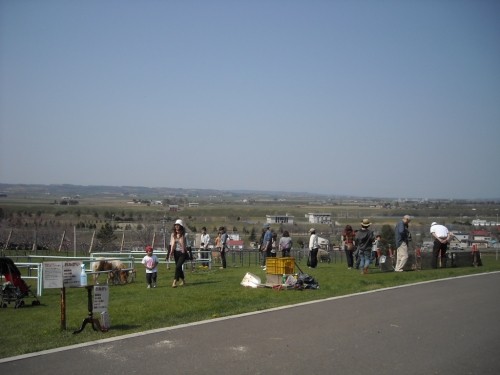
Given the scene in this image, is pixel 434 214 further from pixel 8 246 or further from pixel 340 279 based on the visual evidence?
pixel 340 279

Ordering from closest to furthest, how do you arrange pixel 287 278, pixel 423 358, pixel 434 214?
pixel 423 358 → pixel 287 278 → pixel 434 214

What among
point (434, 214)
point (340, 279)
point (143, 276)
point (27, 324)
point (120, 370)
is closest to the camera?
point (120, 370)

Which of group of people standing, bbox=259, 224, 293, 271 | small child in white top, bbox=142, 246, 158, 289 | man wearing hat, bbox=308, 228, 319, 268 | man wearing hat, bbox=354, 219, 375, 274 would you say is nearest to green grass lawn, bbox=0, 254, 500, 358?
small child in white top, bbox=142, 246, 158, 289

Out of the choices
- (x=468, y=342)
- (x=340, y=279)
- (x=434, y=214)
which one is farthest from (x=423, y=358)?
(x=434, y=214)

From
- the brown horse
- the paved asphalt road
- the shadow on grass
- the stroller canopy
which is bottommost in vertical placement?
the brown horse

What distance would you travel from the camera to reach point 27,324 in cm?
1039

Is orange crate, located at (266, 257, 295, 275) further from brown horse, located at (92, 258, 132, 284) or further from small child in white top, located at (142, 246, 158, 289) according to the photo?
brown horse, located at (92, 258, 132, 284)

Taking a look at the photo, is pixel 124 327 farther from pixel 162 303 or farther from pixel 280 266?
pixel 280 266

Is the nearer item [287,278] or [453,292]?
[453,292]

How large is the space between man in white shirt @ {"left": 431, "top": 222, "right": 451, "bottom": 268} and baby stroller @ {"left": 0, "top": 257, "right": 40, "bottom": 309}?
1257 cm

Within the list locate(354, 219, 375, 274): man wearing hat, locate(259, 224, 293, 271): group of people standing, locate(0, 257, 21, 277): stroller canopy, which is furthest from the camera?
locate(259, 224, 293, 271): group of people standing

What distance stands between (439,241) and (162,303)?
35.3 ft

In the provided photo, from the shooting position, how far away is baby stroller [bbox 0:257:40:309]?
13.3 metres

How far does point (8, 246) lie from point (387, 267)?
27745 millimetres
